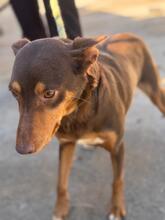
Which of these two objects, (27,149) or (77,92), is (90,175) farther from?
(27,149)

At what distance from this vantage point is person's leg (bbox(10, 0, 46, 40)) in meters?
4.57

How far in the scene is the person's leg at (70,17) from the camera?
4137 mm

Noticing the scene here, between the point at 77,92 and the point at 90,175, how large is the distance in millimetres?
1268

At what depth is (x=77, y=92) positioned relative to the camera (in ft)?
8.98

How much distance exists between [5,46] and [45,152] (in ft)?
9.82

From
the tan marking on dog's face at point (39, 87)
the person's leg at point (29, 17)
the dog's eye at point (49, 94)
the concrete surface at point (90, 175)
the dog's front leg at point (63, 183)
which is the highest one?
the tan marking on dog's face at point (39, 87)

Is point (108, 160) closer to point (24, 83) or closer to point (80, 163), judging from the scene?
point (80, 163)

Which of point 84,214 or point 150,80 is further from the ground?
point 150,80

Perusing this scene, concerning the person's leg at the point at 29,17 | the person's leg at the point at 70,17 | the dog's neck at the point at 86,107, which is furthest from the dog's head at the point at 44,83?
the person's leg at the point at 29,17

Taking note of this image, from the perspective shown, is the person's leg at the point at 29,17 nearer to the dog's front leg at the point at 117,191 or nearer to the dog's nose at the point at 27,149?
the dog's front leg at the point at 117,191

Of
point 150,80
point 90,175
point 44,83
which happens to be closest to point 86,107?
point 44,83

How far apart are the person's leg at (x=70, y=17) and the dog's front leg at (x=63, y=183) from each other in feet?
3.96

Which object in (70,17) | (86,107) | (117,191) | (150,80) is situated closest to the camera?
(86,107)

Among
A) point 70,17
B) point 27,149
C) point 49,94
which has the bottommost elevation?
point 70,17
